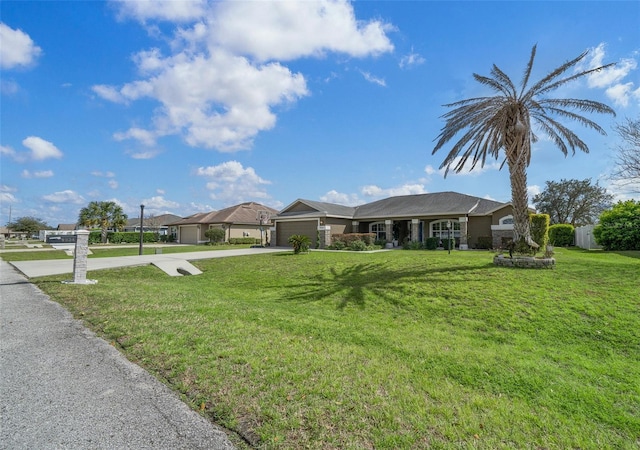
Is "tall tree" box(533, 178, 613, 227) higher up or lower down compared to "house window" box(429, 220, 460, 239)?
higher up

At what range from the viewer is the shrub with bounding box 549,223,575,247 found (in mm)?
23094

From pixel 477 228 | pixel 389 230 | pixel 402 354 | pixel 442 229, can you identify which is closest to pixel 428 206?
pixel 442 229

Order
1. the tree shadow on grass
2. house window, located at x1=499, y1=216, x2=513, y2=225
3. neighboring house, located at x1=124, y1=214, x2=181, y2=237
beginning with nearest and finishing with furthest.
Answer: the tree shadow on grass → house window, located at x1=499, y1=216, x2=513, y2=225 → neighboring house, located at x1=124, y1=214, x2=181, y2=237

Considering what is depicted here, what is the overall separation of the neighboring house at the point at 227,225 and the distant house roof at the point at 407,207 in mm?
9443

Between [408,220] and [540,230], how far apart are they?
12544mm

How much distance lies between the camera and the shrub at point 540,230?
45.2 ft

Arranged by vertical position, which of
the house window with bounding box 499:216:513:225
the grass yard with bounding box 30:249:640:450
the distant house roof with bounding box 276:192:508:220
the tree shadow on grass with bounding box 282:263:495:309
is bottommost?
the grass yard with bounding box 30:249:640:450

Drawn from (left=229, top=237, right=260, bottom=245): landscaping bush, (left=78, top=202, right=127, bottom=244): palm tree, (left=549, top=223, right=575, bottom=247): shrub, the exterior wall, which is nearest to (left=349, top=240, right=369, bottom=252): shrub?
the exterior wall

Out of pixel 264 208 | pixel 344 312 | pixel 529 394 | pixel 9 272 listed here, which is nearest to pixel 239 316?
pixel 344 312

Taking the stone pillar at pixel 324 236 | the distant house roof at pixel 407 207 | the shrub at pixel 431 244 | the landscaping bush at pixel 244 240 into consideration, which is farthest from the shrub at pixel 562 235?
the landscaping bush at pixel 244 240

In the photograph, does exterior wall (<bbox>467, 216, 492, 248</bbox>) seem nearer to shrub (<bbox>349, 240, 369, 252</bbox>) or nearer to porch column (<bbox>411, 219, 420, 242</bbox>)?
porch column (<bbox>411, 219, 420, 242</bbox>)

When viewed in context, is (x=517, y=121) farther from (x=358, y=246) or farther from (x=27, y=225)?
(x=27, y=225)

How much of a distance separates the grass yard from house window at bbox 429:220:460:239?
46.6 feet

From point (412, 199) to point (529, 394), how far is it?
25.0 m
